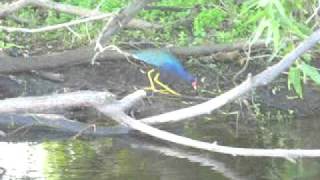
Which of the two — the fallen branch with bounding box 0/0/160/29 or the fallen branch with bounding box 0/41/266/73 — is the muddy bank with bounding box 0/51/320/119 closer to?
the fallen branch with bounding box 0/41/266/73

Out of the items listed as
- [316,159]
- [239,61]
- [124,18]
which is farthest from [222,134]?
[124,18]

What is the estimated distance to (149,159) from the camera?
231 inches

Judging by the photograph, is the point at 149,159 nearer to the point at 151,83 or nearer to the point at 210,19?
the point at 151,83

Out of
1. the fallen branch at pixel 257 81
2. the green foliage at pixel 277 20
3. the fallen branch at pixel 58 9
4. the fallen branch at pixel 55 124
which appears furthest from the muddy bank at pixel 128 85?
the green foliage at pixel 277 20

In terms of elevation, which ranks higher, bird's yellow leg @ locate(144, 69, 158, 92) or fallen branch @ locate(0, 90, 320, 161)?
bird's yellow leg @ locate(144, 69, 158, 92)

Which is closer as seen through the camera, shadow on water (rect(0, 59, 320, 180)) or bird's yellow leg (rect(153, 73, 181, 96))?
shadow on water (rect(0, 59, 320, 180))

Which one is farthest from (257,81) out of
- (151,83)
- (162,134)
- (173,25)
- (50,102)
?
(173,25)

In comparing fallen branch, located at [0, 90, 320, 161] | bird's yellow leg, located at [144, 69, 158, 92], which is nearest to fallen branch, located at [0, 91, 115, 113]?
fallen branch, located at [0, 90, 320, 161]

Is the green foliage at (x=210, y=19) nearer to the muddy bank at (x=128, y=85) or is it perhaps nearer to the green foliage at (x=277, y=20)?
the muddy bank at (x=128, y=85)

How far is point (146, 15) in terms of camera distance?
368 inches

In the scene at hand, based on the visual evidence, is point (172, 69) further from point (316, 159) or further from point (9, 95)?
point (316, 159)

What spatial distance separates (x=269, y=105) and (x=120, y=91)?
1.65 meters

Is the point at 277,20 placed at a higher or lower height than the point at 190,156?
higher

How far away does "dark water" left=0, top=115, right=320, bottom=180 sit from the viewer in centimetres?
541
